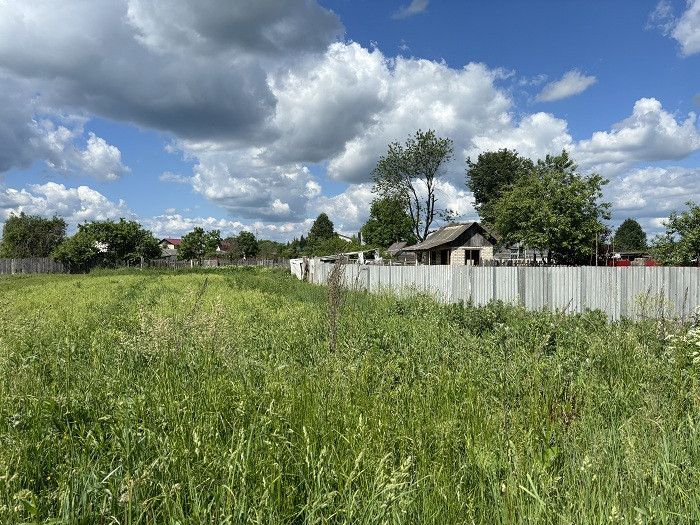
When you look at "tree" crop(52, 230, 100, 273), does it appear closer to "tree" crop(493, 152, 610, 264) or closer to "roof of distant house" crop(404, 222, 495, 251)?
"roof of distant house" crop(404, 222, 495, 251)

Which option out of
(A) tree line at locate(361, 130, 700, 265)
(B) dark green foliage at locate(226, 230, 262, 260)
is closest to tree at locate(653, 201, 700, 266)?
(A) tree line at locate(361, 130, 700, 265)

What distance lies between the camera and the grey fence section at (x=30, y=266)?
159 feet

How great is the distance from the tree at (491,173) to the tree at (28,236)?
5904 centimetres

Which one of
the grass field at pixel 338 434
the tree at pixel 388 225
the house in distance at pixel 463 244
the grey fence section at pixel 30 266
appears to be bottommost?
the grass field at pixel 338 434

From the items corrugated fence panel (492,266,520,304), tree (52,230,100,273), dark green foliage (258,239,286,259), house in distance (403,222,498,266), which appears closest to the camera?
corrugated fence panel (492,266,520,304)

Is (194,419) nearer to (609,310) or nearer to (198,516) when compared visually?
(198,516)

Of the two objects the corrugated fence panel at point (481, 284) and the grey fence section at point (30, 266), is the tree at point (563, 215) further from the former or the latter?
the grey fence section at point (30, 266)

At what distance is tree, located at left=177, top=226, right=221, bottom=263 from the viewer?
259 ft

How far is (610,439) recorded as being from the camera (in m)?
2.91

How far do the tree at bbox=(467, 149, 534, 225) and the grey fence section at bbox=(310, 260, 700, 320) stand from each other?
52555 millimetres

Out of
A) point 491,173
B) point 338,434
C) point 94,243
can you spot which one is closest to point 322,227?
point 491,173

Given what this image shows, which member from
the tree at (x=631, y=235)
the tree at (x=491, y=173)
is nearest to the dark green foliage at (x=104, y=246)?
the tree at (x=491, y=173)

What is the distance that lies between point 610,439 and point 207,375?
3.02 m

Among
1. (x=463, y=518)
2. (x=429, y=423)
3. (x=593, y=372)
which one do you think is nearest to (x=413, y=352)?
(x=593, y=372)
